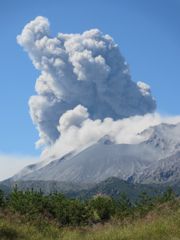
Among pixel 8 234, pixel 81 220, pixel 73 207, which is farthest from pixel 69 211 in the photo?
pixel 8 234

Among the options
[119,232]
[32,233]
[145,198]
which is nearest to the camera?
[119,232]

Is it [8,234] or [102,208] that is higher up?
[102,208]

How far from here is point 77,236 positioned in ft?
58.8

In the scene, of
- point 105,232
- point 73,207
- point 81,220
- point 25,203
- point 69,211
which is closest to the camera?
point 105,232

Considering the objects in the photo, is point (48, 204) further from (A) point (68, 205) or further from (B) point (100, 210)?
(B) point (100, 210)

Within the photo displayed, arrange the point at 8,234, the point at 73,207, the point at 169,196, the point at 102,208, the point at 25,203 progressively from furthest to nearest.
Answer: the point at 102,208 → the point at 169,196 → the point at 73,207 → the point at 25,203 → the point at 8,234

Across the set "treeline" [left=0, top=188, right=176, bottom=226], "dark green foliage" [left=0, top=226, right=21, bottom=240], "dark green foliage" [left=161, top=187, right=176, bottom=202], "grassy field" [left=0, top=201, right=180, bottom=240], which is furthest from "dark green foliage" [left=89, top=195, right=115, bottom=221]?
"dark green foliage" [left=0, top=226, right=21, bottom=240]

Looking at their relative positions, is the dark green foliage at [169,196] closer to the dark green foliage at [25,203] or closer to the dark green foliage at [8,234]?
the dark green foliage at [25,203]

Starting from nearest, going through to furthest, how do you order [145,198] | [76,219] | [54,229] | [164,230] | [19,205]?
[164,230]
[54,229]
[19,205]
[76,219]
[145,198]

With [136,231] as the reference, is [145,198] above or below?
above

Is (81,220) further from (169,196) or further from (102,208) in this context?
(169,196)

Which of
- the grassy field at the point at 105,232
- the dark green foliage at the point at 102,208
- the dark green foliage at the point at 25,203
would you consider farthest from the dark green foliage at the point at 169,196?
the grassy field at the point at 105,232

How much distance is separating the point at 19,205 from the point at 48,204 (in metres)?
3.35

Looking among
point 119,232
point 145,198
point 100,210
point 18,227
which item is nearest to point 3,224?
point 18,227
